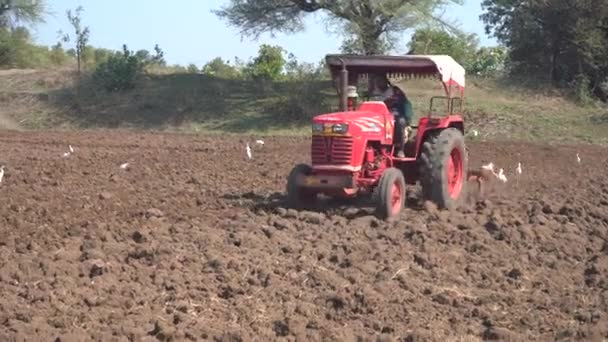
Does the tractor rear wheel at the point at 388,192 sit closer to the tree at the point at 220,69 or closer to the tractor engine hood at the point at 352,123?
the tractor engine hood at the point at 352,123

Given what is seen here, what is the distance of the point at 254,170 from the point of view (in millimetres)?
15344

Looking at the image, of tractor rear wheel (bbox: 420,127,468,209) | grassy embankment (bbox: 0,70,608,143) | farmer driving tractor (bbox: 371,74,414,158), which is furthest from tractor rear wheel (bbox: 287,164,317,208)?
grassy embankment (bbox: 0,70,608,143)

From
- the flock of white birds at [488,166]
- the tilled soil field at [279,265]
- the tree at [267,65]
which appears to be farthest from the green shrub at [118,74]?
the tilled soil field at [279,265]

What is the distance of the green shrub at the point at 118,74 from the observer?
2992cm

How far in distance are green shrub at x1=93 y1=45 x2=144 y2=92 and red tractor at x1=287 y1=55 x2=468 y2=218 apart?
62.8 feet

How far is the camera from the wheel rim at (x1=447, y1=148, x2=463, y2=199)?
39.4 feet

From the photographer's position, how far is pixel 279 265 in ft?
26.5

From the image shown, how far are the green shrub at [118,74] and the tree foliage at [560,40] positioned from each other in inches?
478

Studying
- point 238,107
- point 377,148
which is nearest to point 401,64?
point 377,148

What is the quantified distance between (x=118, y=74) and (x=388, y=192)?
21.0 m

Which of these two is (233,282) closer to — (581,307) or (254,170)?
(581,307)

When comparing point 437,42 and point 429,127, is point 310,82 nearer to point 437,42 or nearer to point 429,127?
point 437,42

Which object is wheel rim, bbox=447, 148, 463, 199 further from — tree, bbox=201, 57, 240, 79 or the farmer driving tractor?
tree, bbox=201, 57, 240, 79

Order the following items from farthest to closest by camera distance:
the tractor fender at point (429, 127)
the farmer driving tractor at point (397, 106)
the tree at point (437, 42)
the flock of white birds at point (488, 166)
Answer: the tree at point (437, 42), the flock of white birds at point (488, 166), the tractor fender at point (429, 127), the farmer driving tractor at point (397, 106)
